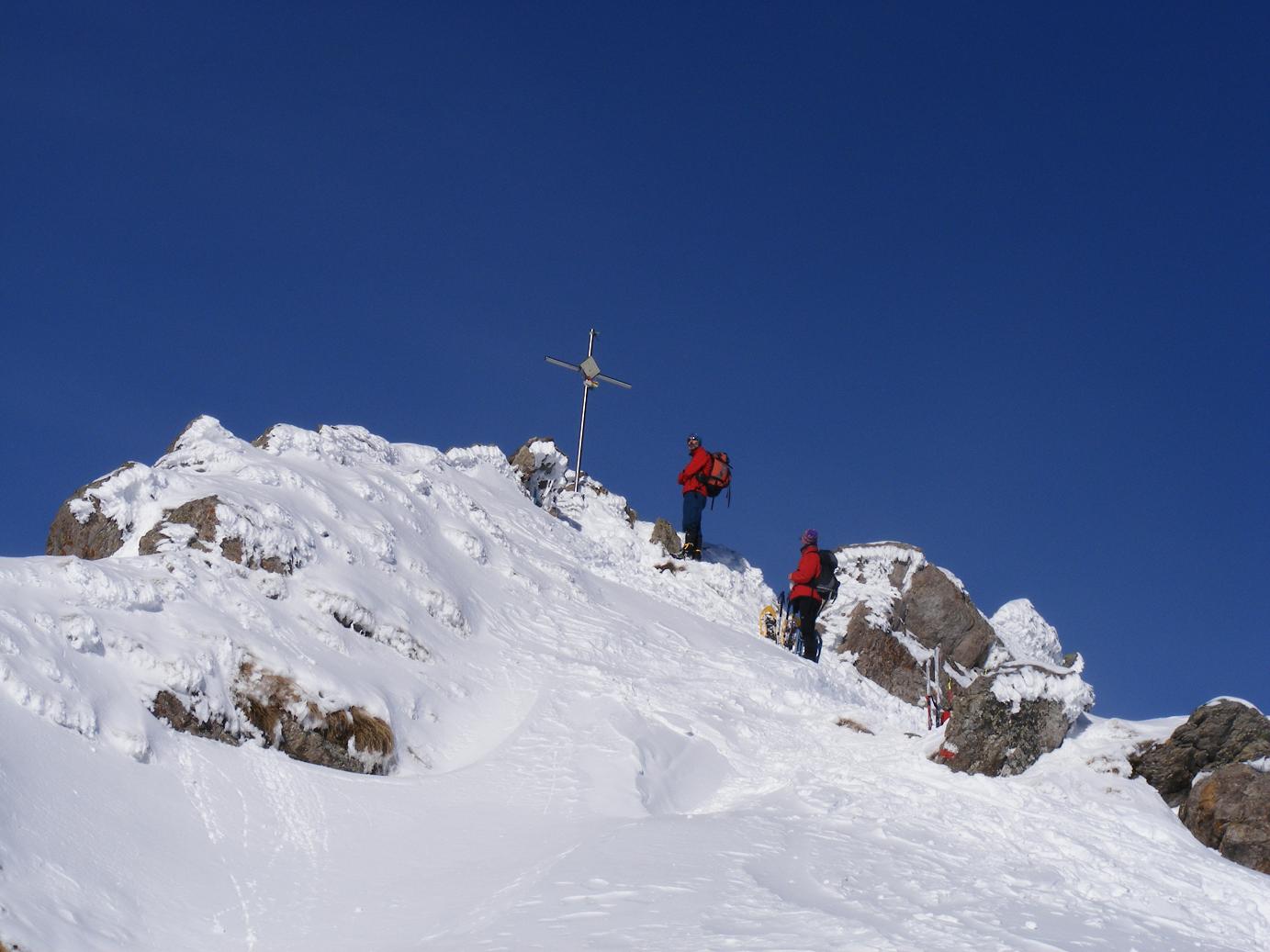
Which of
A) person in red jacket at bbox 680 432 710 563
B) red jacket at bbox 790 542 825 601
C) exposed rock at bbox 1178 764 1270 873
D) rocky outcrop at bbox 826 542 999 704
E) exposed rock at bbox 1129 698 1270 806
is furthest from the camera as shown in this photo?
person in red jacket at bbox 680 432 710 563

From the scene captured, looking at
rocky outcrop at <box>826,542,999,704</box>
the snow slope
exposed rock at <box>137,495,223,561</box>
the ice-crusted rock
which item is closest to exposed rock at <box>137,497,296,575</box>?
exposed rock at <box>137,495,223,561</box>

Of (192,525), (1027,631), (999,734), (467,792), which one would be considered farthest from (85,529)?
(1027,631)

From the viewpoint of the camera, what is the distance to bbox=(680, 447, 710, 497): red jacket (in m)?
27.6

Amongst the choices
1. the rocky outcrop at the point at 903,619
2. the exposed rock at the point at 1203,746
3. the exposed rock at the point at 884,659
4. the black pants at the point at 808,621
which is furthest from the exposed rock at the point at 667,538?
the exposed rock at the point at 1203,746

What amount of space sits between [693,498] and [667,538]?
120 centimetres

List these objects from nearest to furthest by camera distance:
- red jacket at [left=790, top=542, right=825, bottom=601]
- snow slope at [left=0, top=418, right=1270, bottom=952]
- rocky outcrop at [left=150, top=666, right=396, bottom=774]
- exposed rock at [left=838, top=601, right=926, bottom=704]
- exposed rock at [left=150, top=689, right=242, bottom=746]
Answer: snow slope at [left=0, top=418, right=1270, bottom=952], exposed rock at [left=150, top=689, right=242, bottom=746], rocky outcrop at [left=150, top=666, right=396, bottom=774], red jacket at [left=790, top=542, right=825, bottom=601], exposed rock at [left=838, top=601, right=926, bottom=704]

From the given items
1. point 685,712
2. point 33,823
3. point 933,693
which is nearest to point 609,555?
point 933,693

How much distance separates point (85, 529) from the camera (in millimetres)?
15375

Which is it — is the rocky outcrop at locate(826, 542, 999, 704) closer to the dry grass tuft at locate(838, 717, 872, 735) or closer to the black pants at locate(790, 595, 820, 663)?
the black pants at locate(790, 595, 820, 663)

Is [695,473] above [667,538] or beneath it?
above

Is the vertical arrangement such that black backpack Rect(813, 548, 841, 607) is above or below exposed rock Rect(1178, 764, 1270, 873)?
above

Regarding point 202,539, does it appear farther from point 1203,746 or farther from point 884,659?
point 884,659

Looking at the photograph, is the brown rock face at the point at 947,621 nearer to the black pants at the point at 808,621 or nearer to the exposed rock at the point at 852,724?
the black pants at the point at 808,621

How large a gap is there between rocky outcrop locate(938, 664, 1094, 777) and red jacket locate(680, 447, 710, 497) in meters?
13.4
